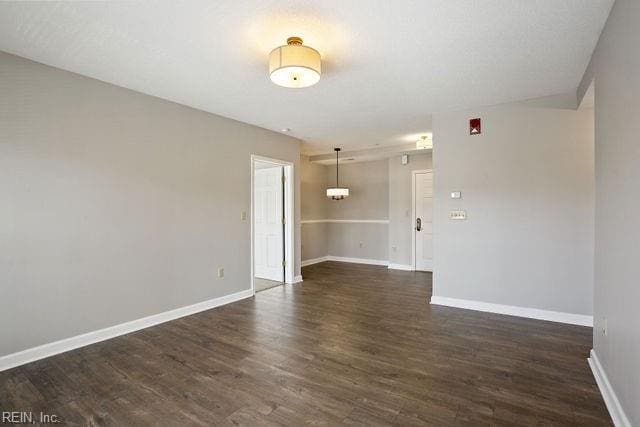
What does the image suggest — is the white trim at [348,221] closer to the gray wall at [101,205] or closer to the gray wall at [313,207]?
the gray wall at [313,207]

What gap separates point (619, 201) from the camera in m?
1.98

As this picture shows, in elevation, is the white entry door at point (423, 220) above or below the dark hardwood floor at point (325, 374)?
above

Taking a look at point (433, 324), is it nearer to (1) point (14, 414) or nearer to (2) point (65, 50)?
(1) point (14, 414)

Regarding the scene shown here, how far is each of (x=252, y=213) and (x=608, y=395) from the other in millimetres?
4283

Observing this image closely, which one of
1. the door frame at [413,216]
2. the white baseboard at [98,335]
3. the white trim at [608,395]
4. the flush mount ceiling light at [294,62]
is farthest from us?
the door frame at [413,216]

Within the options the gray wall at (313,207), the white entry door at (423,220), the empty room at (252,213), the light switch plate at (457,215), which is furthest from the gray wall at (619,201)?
the gray wall at (313,207)

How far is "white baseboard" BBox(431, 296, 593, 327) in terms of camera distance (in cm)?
369

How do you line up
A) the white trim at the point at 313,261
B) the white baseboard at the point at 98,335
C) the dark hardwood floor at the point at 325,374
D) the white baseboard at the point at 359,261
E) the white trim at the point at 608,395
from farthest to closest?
the white trim at the point at 313,261 → the white baseboard at the point at 359,261 → the white baseboard at the point at 98,335 → the dark hardwood floor at the point at 325,374 → the white trim at the point at 608,395

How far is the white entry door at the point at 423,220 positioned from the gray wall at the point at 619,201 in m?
4.48

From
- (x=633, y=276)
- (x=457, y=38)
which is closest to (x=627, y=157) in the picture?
(x=633, y=276)

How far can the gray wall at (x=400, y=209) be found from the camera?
287 inches

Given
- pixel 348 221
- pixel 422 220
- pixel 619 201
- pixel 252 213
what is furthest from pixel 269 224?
pixel 619 201

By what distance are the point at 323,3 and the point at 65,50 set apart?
2.22 m

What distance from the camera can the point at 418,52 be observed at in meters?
2.75
